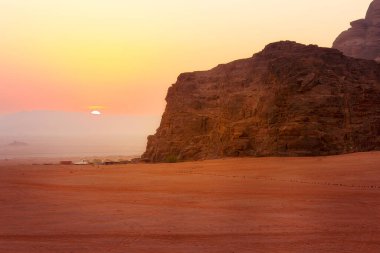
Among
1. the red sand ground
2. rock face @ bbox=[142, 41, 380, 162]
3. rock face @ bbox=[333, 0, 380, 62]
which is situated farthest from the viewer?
rock face @ bbox=[333, 0, 380, 62]

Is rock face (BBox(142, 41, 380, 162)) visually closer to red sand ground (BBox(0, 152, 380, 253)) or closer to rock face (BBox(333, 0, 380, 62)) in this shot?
red sand ground (BBox(0, 152, 380, 253))

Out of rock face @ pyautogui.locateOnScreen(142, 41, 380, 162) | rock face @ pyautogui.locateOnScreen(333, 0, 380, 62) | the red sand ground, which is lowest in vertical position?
the red sand ground

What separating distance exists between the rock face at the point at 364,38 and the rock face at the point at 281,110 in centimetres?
2273

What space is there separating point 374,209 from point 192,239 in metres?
4.75

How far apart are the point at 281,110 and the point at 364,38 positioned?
110 feet

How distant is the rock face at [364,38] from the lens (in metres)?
50.5

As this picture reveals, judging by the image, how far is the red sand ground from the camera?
6.84 metres

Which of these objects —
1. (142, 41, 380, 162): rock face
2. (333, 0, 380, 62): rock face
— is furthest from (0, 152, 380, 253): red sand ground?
(333, 0, 380, 62): rock face

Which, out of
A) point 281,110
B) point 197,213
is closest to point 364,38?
point 281,110

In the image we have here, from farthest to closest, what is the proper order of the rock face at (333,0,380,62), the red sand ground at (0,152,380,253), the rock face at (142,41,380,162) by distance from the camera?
the rock face at (333,0,380,62) < the rock face at (142,41,380,162) < the red sand ground at (0,152,380,253)

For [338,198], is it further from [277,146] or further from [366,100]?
[366,100]

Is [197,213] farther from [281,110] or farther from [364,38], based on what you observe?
[364,38]

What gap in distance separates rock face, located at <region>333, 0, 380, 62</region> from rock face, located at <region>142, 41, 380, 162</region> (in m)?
22.7

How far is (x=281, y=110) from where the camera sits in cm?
2570
